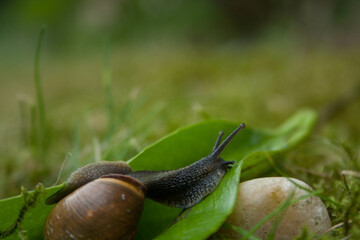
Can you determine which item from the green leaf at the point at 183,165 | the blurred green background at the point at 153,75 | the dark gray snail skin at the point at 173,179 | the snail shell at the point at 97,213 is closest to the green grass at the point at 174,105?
the blurred green background at the point at 153,75

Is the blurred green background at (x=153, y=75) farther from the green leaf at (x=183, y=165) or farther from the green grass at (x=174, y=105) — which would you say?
the green leaf at (x=183, y=165)

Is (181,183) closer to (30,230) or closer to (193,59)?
(30,230)

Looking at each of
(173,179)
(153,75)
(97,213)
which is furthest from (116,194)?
(153,75)

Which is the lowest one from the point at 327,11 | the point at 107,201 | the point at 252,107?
the point at 252,107

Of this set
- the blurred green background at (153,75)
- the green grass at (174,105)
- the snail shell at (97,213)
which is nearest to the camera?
the snail shell at (97,213)

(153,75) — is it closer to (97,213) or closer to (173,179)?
(173,179)

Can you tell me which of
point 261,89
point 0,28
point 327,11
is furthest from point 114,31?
point 261,89

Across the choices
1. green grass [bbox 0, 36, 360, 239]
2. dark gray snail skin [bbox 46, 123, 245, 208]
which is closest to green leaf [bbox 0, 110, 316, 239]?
dark gray snail skin [bbox 46, 123, 245, 208]
